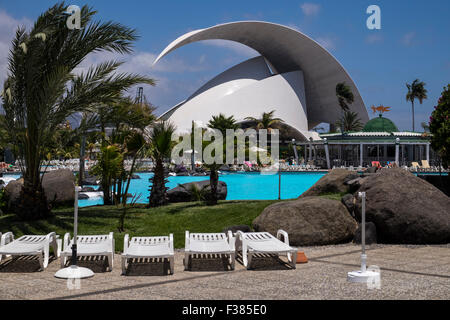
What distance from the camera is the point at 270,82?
4853cm

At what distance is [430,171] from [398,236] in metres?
26.0

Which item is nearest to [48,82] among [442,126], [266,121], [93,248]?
[93,248]

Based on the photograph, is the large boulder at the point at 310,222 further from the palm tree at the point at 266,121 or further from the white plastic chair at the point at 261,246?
the palm tree at the point at 266,121

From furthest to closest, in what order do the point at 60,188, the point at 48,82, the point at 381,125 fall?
1. the point at 381,125
2. the point at 60,188
3. the point at 48,82

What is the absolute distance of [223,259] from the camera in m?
6.31

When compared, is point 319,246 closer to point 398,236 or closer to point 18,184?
point 398,236

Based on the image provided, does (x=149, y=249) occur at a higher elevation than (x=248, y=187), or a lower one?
higher

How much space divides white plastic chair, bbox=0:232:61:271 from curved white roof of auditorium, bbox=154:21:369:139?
122 feet

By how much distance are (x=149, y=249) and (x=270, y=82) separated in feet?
A: 145

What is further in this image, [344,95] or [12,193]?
[344,95]

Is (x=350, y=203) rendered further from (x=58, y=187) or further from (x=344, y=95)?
(x=344, y=95)

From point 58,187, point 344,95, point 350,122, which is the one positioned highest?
point 344,95

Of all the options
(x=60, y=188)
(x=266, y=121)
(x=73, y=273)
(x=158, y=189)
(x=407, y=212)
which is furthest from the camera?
(x=266, y=121)

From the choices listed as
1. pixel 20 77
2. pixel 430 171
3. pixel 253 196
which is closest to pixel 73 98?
pixel 20 77
